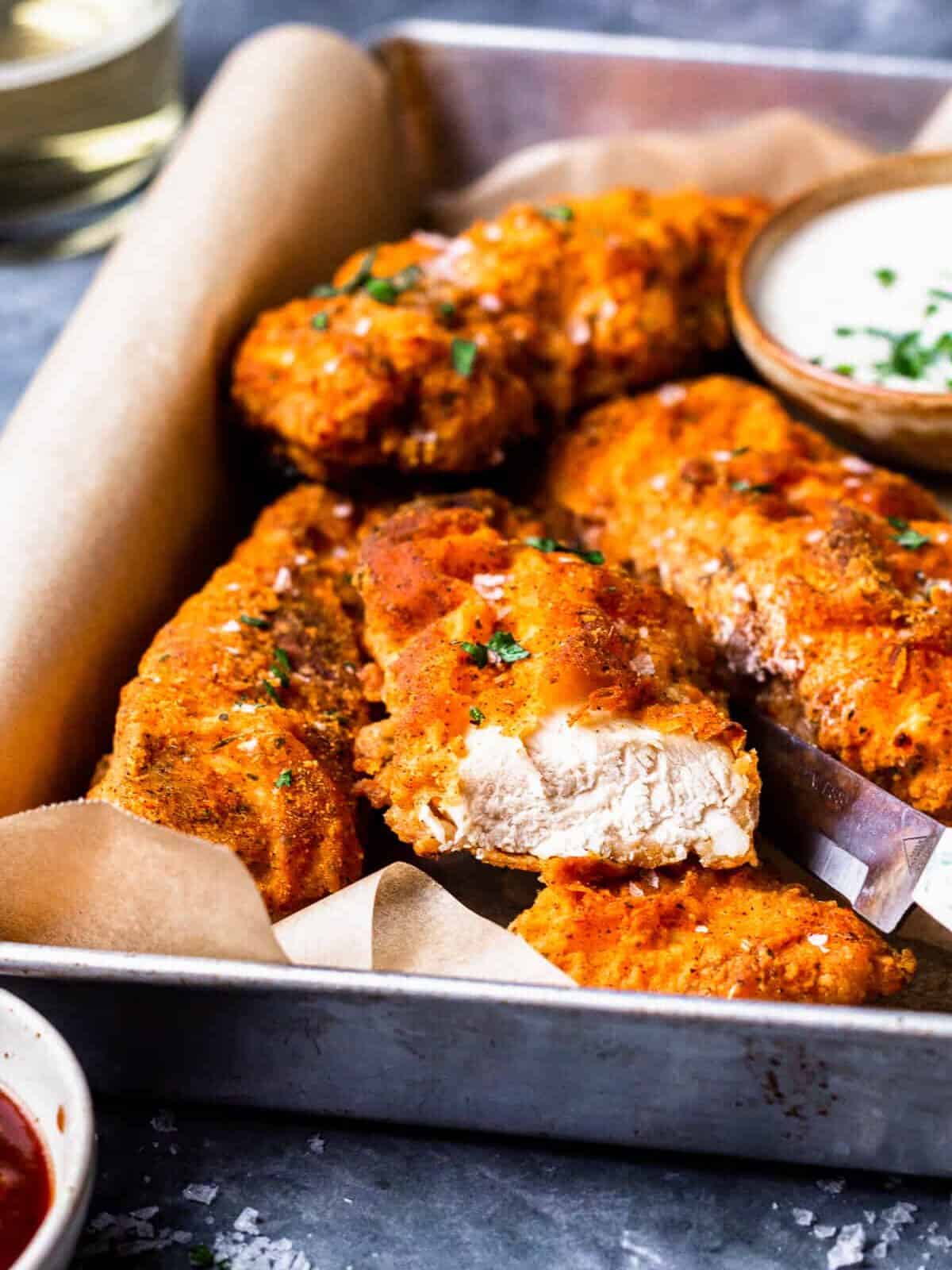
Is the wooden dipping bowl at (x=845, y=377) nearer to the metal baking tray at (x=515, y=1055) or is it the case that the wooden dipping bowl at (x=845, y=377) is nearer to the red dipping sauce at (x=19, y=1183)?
the metal baking tray at (x=515, y=1055)

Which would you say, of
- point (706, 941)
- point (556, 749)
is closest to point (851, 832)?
point (706, 941)

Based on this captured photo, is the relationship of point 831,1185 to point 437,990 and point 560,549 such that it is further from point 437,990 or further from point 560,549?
point 560,549

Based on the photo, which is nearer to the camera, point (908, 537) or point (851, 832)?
point (851, 832)

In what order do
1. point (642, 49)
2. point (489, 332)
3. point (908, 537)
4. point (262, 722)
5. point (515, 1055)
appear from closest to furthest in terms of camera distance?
point (515, 1055) → point (262, 722) → point (908, 537) → point (489, 332) → point (642, 49)

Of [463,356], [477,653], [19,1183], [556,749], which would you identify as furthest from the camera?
[463,356]

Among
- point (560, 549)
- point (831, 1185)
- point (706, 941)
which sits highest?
point (560, 549)

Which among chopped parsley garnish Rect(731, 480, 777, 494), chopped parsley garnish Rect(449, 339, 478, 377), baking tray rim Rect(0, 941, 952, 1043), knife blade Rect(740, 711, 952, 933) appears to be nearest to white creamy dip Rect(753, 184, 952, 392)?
chopped parsley garnish Rect(731, 480, 777, 494)

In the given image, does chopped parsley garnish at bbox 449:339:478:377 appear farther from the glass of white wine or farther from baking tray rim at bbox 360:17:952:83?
the glass of white wine
